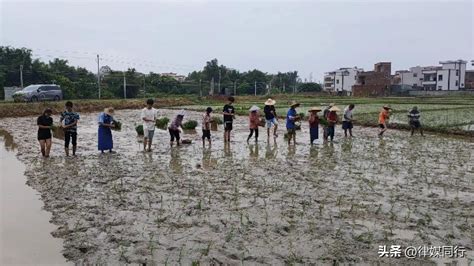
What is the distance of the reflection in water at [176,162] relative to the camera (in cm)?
973

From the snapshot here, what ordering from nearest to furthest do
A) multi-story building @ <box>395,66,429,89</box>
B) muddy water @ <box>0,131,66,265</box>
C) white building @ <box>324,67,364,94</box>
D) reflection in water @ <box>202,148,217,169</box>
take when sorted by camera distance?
muddy water @ <box>0,131,66,265</box>, reflection in water @ <box>202,148,217,169</box>, multi-story building @ <box>395,66,429,89</box>, white building @ <box>324,67,364,94</box>

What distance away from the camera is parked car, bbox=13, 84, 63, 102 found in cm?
3045

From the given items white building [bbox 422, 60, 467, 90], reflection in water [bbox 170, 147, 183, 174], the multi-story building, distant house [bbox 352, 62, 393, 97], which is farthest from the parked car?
the multi-story building

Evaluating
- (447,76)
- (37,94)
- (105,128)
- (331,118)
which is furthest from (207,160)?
(447,76)

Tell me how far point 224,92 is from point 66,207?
166 feet

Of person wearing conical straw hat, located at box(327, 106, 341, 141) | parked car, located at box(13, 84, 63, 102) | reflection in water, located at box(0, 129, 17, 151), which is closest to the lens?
reflection in water, located at box(0, 129, 17, 151)

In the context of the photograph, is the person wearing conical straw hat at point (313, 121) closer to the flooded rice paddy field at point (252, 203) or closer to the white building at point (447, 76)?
the flooded rice paddy field at point (252, 203)

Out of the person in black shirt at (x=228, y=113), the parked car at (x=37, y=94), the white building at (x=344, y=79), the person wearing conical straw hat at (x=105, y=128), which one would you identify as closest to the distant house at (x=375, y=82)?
the white building at (x=344, y=79)

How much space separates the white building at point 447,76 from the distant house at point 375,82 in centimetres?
791

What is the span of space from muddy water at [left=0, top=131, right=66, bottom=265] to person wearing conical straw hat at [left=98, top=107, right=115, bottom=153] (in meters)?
3.13

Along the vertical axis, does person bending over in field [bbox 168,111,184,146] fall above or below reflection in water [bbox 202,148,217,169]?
above

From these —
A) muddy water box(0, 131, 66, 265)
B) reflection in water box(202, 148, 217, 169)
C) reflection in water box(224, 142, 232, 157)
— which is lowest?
muddy water box(0, 131, 66, 265)

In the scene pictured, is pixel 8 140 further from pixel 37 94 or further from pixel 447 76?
pixel 447 76

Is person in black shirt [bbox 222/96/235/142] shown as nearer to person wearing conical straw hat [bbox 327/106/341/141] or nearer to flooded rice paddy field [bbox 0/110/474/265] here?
flooded rice paddy field [bbox 0/110/474/265]
